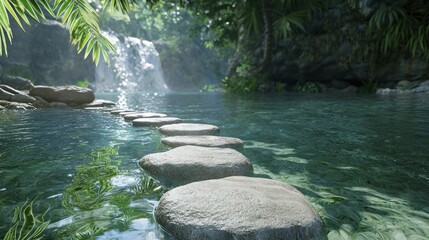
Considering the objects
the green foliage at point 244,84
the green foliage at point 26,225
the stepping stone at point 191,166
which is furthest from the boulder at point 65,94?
the green foliage at point 244,84

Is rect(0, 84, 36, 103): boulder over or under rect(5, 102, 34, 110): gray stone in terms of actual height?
over

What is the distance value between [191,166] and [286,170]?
0.70 m

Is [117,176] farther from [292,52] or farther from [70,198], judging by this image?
[292,52]

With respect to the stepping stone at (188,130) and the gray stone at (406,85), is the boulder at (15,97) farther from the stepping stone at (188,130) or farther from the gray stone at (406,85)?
the gray stone at (406,85)

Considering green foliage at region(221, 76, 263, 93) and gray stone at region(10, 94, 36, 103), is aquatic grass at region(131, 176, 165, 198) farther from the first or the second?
green foliage at region(221, 76, 263, 93)

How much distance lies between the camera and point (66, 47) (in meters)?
23.6

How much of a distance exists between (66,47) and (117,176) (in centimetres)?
2424

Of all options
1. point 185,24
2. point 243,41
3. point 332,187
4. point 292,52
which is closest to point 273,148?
point 332,187

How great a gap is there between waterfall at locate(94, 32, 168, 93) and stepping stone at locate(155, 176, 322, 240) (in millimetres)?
24246

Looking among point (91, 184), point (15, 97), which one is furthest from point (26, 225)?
point (15, 97)

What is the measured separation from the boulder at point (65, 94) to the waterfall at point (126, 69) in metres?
17.2

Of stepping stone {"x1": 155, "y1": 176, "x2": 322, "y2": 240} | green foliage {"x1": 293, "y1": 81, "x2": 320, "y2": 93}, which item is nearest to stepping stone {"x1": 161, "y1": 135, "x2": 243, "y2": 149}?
stepping stone {"x1": 155, "y1": 176, "x2": 322, "y2": 240}

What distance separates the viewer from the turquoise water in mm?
1406

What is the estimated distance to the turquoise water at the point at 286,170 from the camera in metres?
1.41
